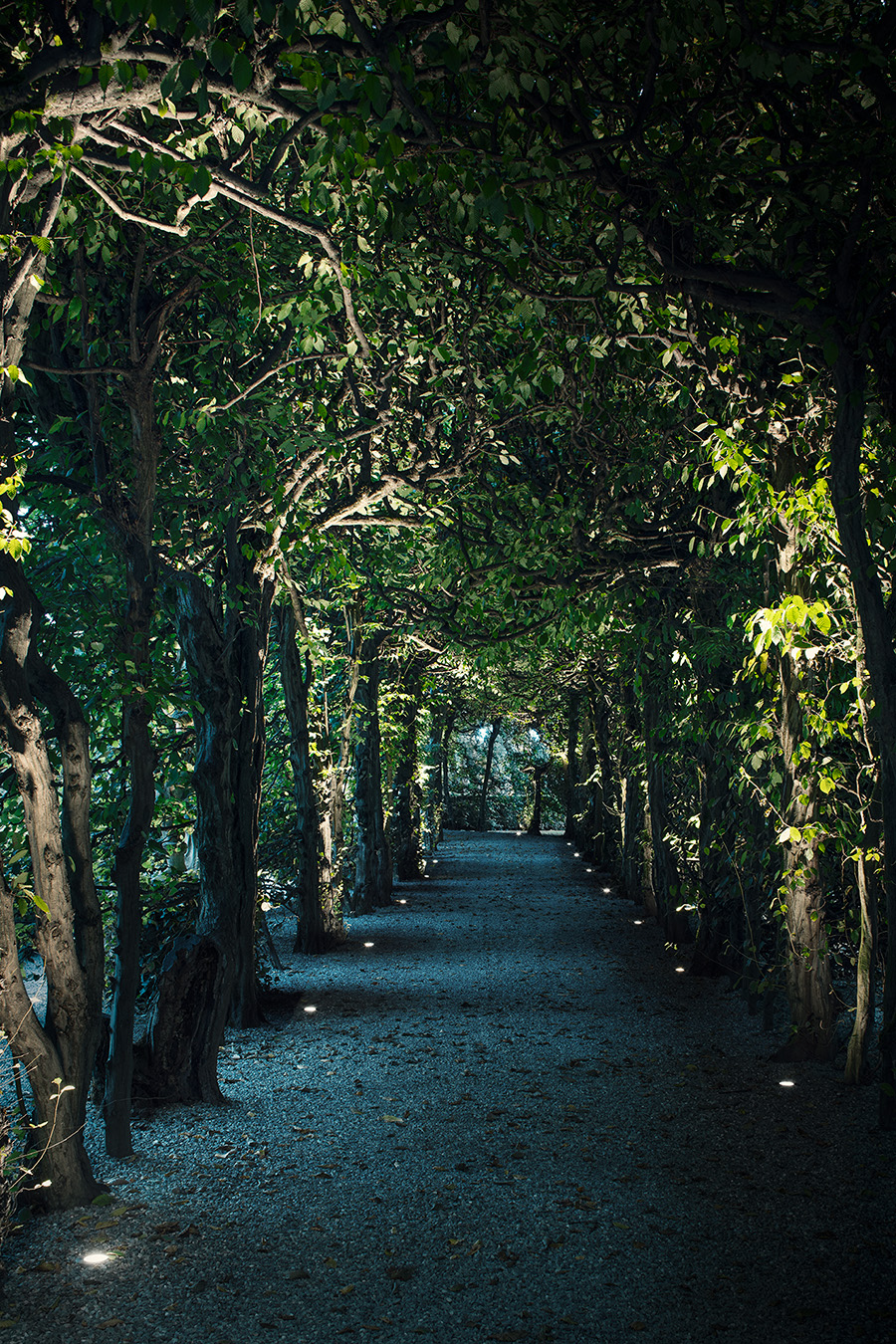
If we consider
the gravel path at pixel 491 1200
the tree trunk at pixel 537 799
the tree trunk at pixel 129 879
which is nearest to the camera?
the gravel path at pixel 491 1200

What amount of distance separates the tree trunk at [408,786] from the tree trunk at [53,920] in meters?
11.9

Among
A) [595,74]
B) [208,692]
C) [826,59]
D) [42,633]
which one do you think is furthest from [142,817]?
[826,59]

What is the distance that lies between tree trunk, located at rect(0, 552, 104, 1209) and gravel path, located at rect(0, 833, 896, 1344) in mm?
350

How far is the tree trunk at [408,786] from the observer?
18609 mm

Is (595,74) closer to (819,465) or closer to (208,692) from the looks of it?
(819,465)

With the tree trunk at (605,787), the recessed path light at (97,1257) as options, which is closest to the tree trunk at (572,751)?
the tree trunk at (605,787)

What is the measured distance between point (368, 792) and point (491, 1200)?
11442 millimetres

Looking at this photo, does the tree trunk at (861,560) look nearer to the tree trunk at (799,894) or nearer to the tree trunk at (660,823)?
the tree trunk at (799,894)

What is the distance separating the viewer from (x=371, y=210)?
179 inches

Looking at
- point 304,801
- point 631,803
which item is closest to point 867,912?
point 304,801

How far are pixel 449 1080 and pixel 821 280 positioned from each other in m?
5.43

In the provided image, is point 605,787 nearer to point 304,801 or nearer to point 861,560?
point 304,801

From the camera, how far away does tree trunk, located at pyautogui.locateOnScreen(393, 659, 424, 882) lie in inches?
733

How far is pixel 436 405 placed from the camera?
27.5ft
